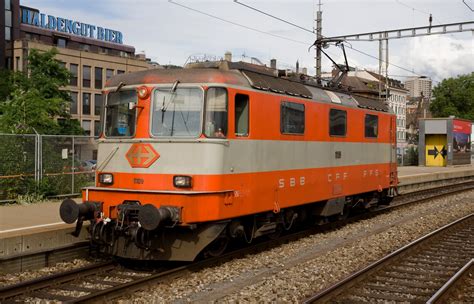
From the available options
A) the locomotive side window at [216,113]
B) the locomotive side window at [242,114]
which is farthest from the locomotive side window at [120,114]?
the locomotive side window at [242,114]

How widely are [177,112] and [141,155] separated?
0.86 metres

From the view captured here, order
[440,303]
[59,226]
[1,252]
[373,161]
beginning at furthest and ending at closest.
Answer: [373,161], [59,226], [1,252], [440,303]

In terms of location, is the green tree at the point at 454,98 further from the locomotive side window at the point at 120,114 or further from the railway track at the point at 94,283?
the railway track at the point at 94,283

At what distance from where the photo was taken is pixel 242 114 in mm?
8742

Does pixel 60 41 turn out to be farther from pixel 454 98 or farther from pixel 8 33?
pixel 454 98

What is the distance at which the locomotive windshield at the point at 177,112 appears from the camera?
8.28m

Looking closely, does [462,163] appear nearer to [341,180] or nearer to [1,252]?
[341,180]

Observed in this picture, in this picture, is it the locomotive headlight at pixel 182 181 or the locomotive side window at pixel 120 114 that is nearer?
the locomotive headlight at pixel 182 181

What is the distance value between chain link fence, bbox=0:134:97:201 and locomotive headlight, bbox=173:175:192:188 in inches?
293

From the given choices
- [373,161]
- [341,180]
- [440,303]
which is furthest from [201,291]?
[373,161]

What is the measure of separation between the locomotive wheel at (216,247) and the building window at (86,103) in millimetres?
49886

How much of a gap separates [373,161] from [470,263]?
584cm

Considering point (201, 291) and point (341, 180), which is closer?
point (201, 291)

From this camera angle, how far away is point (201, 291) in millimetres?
7422
